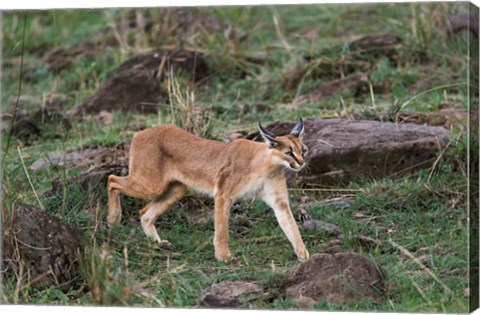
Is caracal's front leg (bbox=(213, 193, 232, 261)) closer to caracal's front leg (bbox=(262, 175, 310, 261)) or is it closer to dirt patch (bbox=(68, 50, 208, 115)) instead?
caracal's front leg (bbox=(262, 175, 310, 261))

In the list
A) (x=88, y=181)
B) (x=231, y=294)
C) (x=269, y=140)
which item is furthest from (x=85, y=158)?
(x=231, y=294)

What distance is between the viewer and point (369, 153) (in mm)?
11602

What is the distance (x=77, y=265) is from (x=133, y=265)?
0.47 meters

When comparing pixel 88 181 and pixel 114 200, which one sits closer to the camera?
pixel 114 200

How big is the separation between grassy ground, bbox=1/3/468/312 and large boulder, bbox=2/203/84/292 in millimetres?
95

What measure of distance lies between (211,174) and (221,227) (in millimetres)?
521

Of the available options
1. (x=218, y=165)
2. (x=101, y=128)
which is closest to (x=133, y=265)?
(x=218, y=165)

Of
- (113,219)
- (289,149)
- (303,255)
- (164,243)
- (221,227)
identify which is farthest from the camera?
(113,219)

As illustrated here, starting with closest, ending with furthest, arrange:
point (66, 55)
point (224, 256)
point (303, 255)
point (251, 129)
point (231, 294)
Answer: point (231, 294) < point (303, 255) < point (224, 256) < point (251, 129) < point (66, 55)

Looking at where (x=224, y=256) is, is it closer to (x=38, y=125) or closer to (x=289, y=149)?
(x=289, y=149)

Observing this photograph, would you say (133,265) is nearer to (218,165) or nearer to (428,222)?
(218,165)

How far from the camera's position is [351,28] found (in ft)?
53.2

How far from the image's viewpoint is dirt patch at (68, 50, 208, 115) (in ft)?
46.6

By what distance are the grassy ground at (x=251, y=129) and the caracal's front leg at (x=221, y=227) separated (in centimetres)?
11
